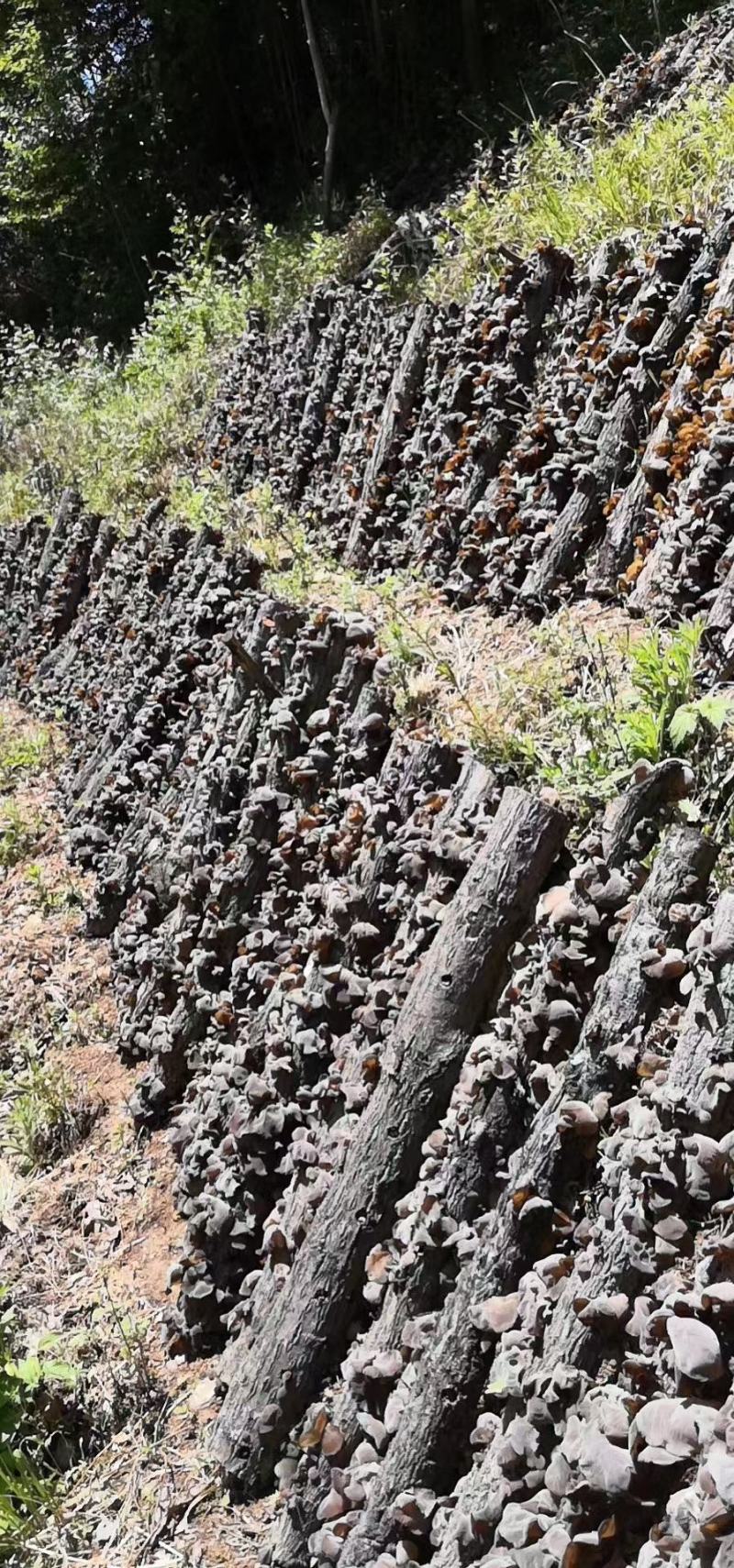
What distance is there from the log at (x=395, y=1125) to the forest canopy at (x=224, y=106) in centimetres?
907

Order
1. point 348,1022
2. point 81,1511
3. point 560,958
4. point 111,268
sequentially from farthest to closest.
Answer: point 111,268 → point 348,1022 → point 81,1511 → point 560,958

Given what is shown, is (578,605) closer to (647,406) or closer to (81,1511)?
(647,406)

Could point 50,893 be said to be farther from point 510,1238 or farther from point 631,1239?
point 631,1239

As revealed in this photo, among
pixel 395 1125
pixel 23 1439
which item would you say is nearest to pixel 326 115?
pixel 395 1125

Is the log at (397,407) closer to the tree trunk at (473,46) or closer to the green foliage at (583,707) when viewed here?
the green foliage at (583,707)

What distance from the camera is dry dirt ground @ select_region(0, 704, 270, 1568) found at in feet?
9.95

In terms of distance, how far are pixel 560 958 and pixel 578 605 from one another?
1.71 m

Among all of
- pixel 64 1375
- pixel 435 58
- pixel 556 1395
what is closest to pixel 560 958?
pixel 556 1395

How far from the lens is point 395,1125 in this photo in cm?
286

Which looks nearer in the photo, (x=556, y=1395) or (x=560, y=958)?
(x=556, y=1395)

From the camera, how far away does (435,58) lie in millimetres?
11281

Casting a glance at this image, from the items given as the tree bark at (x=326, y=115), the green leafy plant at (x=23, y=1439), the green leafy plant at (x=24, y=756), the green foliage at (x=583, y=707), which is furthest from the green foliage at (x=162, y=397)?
the green leafy plant at (x=23, y=1439)

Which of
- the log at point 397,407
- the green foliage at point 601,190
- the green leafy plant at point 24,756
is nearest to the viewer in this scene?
the green foliage at point 601,190

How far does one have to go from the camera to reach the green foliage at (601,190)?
4.20 metres
